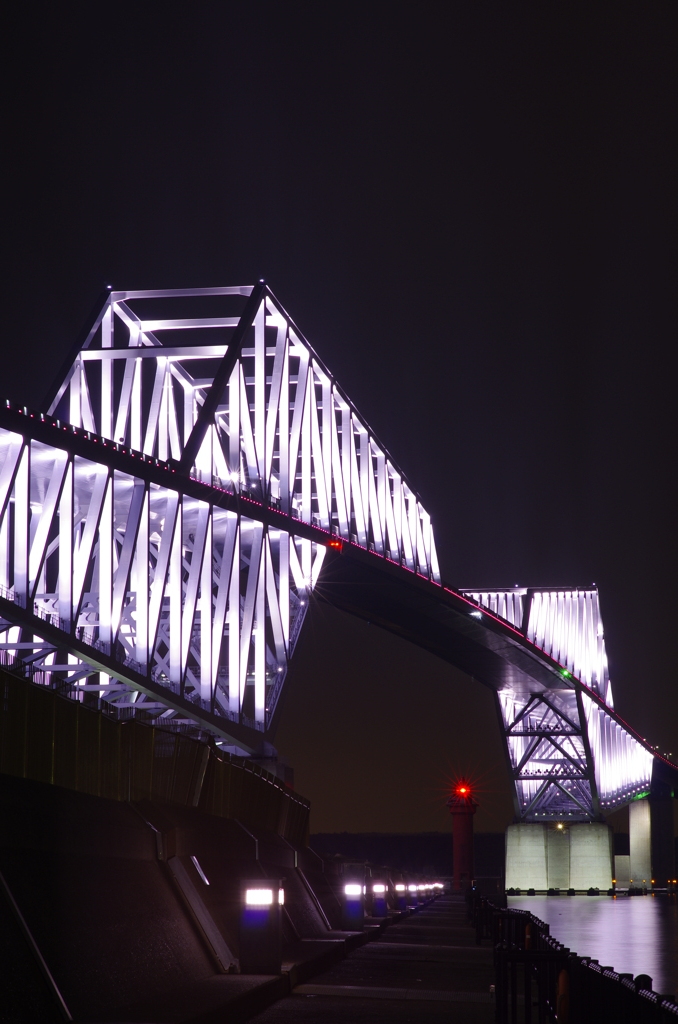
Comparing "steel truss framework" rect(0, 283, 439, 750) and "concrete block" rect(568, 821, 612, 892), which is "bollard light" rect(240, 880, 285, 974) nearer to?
"steel truss framework" rect(0, 283, 439, 750)

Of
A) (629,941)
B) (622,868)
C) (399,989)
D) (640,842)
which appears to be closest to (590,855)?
(640,842)

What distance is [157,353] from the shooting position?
40281 millimetres

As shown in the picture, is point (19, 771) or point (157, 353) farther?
point (157, 353)

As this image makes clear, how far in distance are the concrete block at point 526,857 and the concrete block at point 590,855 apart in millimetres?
1914

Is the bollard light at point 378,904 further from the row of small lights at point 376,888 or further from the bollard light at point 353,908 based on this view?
the bollard light at point 353,908

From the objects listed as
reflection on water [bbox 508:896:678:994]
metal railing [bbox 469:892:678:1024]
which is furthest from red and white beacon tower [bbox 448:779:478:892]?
metal railing [bbox 469:892:678:1024]

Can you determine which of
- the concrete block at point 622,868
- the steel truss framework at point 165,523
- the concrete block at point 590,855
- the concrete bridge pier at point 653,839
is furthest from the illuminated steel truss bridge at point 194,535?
the concrete block at point 622,868

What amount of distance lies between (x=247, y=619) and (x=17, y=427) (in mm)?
14970

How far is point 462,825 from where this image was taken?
3994 inches

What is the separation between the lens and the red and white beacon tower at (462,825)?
332 ft

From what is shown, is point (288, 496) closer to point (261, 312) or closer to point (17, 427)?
point (261, 312)

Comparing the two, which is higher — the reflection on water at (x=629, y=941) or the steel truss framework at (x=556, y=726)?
the steel truss framework at (x=556, y=726)

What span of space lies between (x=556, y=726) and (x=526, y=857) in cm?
905

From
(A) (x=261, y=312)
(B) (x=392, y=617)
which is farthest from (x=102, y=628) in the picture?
(B) (x=392, y=617)
